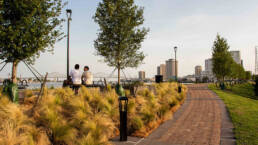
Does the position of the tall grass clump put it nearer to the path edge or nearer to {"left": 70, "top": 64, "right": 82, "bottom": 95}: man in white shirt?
{"left": 70, "top": 64, "right": 82, "bottom": 95}: man in white shirt

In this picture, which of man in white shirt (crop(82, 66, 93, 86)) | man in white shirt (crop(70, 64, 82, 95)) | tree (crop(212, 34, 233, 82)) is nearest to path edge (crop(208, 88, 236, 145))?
man in white shirt (crop(70, 64, 82, 95))

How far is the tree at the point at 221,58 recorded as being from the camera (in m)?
30.2

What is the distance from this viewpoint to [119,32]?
13156mm

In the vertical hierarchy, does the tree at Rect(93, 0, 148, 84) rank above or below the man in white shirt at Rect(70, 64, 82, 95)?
above

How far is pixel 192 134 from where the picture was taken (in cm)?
550

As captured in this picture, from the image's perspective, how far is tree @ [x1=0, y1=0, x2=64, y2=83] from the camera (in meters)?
6.28

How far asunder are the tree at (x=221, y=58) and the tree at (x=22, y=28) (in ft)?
96.6

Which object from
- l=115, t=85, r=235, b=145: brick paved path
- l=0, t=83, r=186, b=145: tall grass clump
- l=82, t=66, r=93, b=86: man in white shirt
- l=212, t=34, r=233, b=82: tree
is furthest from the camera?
l=212, t=34, r=233, b=82: tree

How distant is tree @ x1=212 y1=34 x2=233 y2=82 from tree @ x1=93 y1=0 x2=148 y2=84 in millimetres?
21663

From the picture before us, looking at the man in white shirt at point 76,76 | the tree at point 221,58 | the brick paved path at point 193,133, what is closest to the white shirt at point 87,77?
the man in white shirt at point 76,76

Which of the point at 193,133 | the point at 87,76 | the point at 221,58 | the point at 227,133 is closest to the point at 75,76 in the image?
the point at 87,76

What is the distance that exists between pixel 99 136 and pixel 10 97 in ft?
13.5

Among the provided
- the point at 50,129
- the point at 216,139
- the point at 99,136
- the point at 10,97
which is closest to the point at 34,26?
the point at 10,97

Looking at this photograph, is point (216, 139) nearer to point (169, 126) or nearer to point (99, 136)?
point (169, 126)
